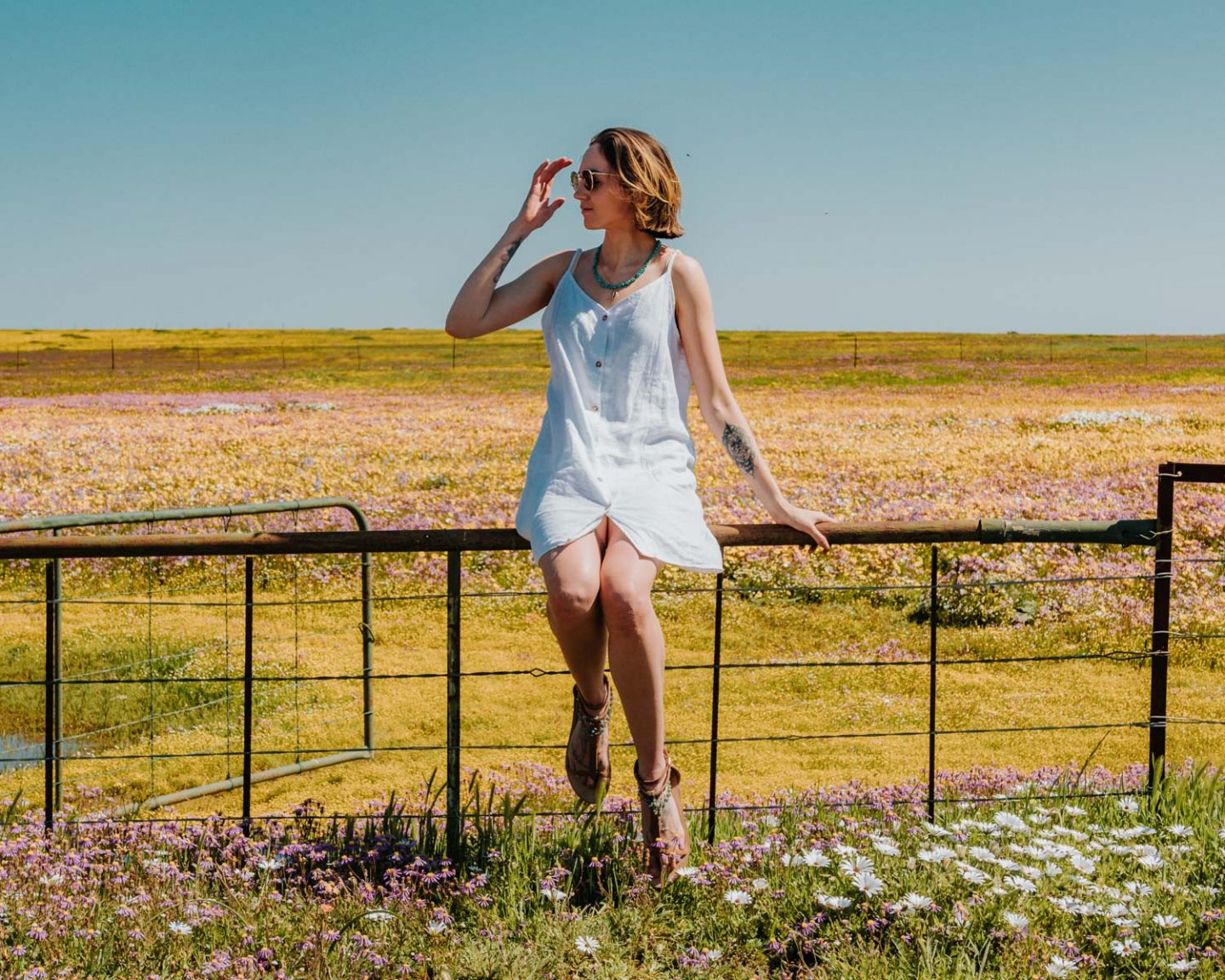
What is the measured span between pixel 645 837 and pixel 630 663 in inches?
25.1

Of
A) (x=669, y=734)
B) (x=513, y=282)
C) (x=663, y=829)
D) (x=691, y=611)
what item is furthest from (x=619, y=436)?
(x=691, y=611)

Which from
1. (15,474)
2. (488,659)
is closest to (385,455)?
(15,474)

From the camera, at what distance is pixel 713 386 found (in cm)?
448

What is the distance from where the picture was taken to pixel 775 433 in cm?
2633

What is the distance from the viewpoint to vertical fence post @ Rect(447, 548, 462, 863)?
14.6ft

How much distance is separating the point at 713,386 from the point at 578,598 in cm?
101

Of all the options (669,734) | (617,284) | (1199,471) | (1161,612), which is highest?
(617,284)

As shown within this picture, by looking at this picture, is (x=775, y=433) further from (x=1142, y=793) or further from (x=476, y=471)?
(x=1142, y=793)

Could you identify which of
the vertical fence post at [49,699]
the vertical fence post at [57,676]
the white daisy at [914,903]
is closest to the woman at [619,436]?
the white daisy at [914,903]

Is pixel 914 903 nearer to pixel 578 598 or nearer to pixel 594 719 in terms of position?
pixel 594 719

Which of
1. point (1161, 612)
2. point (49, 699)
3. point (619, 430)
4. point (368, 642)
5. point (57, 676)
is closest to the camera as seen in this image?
point (619, 430)

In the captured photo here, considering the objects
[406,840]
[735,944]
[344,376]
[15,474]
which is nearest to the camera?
[735,944]

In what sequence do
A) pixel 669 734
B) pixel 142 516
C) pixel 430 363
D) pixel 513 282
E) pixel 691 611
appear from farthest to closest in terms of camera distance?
pixel 430 363, pixel 691 611, pixel 669 734, pixel 142 516, pixel 513 282

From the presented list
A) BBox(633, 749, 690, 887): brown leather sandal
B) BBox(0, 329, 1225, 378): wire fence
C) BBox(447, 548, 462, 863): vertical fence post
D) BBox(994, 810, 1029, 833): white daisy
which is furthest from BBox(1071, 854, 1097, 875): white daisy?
BBox(0, 329, 1225, 378): wire fence
